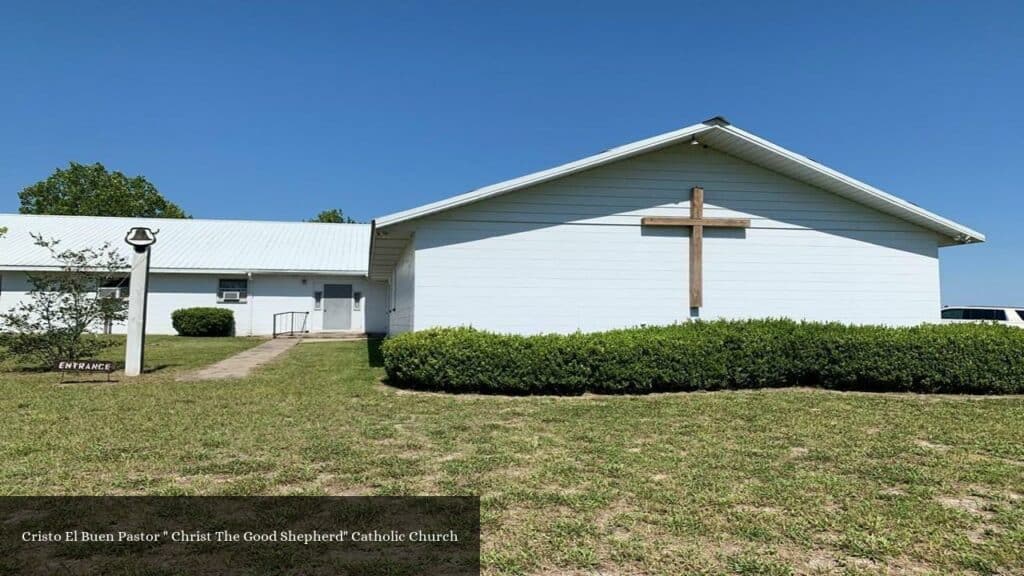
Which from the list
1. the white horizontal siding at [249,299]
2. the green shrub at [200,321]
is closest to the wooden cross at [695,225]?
the white horizontal siding at [249,299]

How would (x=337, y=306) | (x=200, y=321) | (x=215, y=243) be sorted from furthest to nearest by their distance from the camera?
(x=215, y=243) → (x=337, y=306) → (x=200, y=321)

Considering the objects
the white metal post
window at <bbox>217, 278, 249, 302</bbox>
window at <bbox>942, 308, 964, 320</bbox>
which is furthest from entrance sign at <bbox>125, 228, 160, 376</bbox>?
window at <bbox>942, 308, 964, 320</bbox>

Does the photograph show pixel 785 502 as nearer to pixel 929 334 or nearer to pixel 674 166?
pixel 929 334

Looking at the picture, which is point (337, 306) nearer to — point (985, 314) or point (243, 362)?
point (243, 362)

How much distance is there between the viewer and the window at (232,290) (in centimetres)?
2389

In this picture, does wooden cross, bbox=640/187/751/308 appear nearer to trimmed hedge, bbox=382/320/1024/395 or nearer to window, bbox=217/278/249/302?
trimmed hedge, bbox=382/320/1024/395

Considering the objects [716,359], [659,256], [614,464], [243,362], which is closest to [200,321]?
[243,362]

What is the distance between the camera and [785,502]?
4.18 meters

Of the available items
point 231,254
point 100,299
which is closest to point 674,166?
point 100,299

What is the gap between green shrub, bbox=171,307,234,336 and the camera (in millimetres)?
22359

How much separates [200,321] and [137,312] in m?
12.2

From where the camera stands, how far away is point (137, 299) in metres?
11.1

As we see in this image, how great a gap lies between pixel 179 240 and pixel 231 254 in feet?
10.9

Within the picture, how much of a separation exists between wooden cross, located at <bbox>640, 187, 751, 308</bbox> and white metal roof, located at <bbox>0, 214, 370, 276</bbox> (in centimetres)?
1513
